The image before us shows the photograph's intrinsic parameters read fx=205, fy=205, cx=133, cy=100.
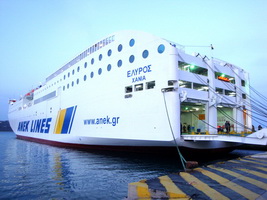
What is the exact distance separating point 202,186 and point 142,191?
189 centimetres

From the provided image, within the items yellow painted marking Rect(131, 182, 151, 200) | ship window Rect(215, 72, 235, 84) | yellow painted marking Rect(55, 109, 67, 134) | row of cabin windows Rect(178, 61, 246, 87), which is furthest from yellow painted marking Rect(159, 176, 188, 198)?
yellow painted marking Rect(55, 109, 67, 134)

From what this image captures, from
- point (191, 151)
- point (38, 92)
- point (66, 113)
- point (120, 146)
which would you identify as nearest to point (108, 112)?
point (120, 146)

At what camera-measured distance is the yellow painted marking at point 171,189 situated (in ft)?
17.6

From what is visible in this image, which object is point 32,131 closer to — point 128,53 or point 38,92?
point 38,92

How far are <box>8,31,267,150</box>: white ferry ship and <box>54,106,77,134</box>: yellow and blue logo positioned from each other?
113 mm

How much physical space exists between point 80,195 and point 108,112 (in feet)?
30.5

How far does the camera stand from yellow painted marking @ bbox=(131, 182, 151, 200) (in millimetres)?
5335

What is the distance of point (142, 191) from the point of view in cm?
573

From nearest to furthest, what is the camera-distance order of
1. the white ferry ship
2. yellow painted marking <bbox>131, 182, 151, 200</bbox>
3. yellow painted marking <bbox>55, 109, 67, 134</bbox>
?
1. yellow painted marking <bbox>131, 182, 151, 200</bbox>
2. the white ferry ship
3. yellow painted marking <bbox>55, 109, 67, 134</bbox>

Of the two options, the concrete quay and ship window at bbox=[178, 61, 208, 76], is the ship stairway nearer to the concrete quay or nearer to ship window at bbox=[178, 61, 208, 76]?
the concrete quay

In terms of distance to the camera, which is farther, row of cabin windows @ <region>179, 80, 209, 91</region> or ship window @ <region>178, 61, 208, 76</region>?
ship window @ <region>178, 61, 208, 76</region>

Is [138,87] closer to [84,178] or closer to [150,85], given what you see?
[150,85]

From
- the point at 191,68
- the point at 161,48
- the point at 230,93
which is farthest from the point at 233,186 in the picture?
the point at 230,93

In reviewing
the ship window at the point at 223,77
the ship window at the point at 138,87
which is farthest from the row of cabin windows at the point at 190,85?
the ship window at the point at 138,87
